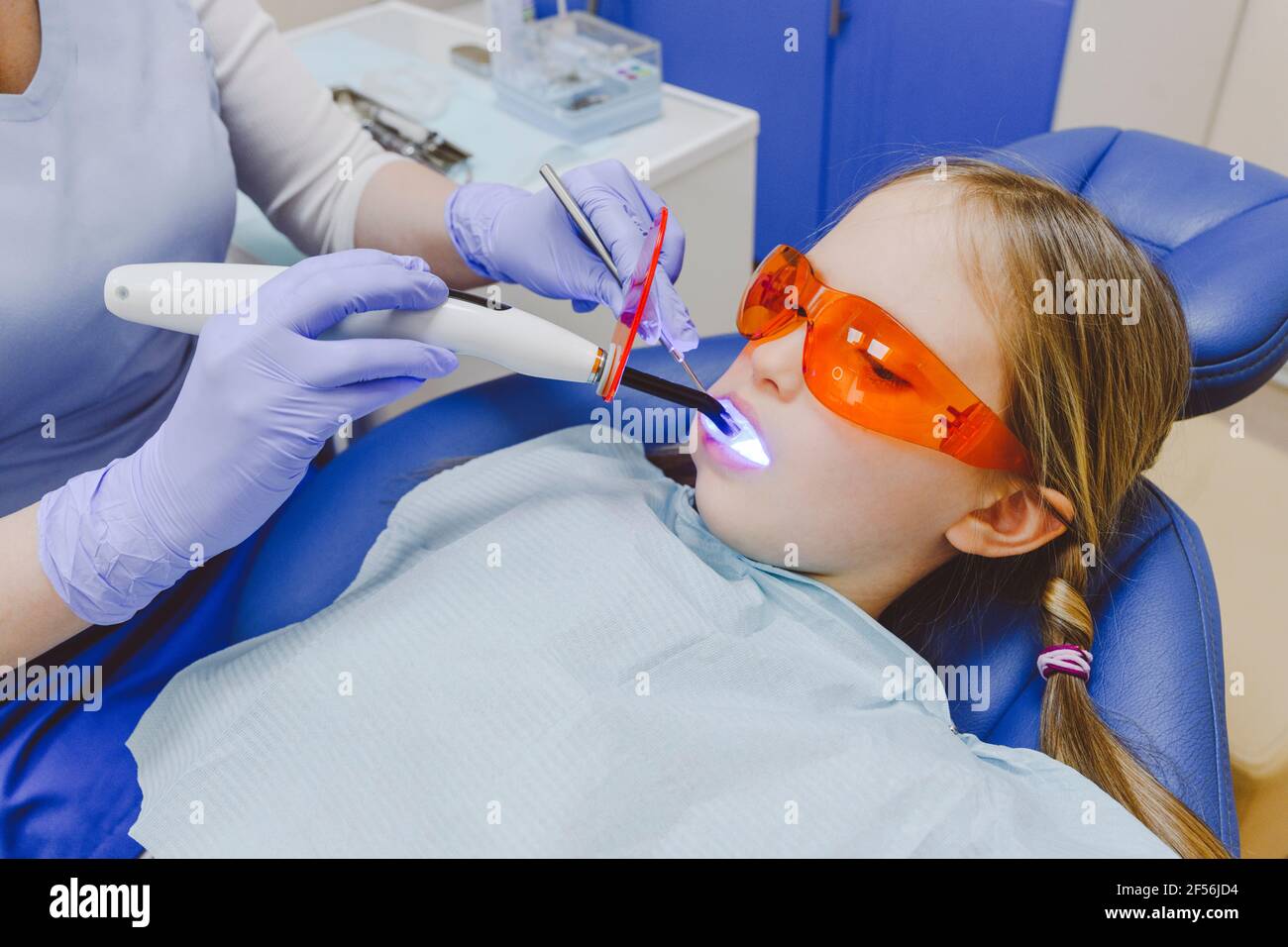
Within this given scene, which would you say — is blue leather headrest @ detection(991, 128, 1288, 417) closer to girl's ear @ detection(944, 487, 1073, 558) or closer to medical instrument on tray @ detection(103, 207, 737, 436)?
girl's ear @ detection(944, 487, 1073, 558)

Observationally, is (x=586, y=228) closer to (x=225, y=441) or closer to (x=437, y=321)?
(x=437, y=321)

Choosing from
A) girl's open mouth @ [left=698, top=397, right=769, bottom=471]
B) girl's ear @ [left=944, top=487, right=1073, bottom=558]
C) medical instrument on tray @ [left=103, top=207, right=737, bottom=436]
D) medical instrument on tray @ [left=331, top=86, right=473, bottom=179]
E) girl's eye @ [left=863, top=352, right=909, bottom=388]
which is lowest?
A: girl's ear @ [left=944, top=487, right=1073, bottom=558]

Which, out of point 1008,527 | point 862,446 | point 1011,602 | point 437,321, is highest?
point 437,321

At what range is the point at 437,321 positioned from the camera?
0.90 m

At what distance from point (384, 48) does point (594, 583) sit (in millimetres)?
1527

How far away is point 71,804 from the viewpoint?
35.9 inches

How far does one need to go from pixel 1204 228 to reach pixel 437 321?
0.87 metres

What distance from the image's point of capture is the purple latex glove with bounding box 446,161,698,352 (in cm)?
108

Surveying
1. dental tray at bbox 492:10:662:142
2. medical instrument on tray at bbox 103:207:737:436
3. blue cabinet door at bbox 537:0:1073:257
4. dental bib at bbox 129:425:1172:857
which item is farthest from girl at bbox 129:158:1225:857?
blue cabinet door at bbox 537:0:1073:257

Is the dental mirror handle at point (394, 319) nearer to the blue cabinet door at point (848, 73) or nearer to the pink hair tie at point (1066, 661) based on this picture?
the pink hair tie at point (1066, 661)

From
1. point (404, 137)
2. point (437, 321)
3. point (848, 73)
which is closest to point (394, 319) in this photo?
point (437, 321)

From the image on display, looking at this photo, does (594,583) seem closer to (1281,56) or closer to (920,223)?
(920,223)

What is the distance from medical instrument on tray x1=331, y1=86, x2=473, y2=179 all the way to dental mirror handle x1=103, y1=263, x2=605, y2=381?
2.36 ft
